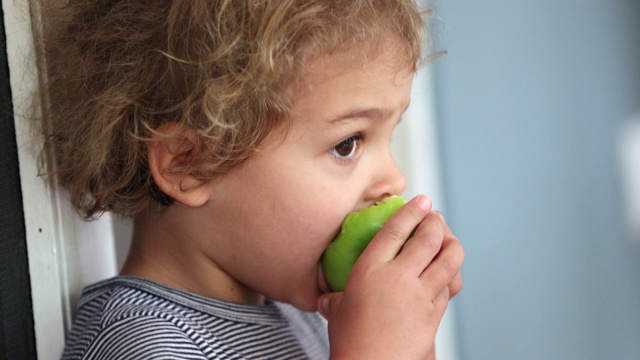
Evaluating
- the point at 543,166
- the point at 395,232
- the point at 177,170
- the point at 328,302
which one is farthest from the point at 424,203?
the point at 543,166

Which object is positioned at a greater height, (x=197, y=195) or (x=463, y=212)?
(x=197, y=195)

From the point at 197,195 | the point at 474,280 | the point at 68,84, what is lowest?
the point at 474,280

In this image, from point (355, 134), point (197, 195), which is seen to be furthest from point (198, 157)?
point (355, 134)

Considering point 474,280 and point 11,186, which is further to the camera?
point 474,280

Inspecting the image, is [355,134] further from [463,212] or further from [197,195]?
[463,212]

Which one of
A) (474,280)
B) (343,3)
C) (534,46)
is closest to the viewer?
(343,3)

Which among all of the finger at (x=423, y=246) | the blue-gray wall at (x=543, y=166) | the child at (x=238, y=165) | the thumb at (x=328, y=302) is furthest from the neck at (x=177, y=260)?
the blue-gray wall at (x=543, y=166)

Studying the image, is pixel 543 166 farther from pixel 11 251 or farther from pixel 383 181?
pixel 11 251

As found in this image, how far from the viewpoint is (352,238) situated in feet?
2.93

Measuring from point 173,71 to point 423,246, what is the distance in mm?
311

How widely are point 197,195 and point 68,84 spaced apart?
188mm

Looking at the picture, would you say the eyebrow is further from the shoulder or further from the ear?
the shoulder

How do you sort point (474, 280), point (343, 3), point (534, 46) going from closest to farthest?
point (343, 3) → point (534, 46) → point (474, 280)

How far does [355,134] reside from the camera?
900 mm
